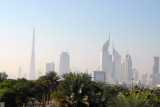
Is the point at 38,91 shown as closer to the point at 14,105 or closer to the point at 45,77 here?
the point at 45,77

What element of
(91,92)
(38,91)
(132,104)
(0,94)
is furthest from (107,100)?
(38,91)

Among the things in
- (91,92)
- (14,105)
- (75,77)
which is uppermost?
(75,77)

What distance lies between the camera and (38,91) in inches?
2260

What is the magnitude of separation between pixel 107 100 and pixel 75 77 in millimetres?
4190

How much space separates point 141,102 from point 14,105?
28.7m

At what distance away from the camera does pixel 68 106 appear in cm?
2372

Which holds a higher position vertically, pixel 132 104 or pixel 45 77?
pixel 45 77

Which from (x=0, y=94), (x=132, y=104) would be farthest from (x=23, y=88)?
(x=132, y=104)

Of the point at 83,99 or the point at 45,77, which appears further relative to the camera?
the point at 45,77

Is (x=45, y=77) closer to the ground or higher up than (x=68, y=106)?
higher up

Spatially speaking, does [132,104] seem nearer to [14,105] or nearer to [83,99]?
[83,99]

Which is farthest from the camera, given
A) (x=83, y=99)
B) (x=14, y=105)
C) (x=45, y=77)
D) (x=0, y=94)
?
(x=45, y=77)

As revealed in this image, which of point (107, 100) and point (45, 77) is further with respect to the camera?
point (45, 77)

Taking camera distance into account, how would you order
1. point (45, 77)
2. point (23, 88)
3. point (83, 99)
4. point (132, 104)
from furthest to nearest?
point (45, 77)
point (23, 88)
point (83, 99)
point (132, 104)
